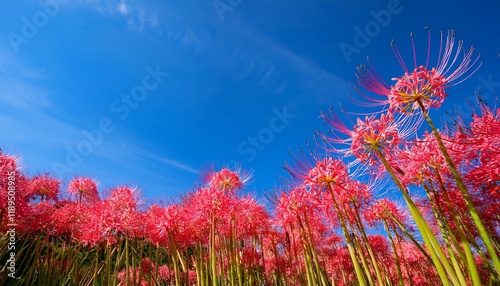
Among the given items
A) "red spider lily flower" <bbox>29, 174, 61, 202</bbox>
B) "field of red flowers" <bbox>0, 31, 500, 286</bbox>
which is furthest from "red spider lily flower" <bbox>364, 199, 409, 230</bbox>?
"red spider lily flower" <bbox>29, 174, 61, 202</bbox>

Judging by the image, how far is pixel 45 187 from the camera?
797cm

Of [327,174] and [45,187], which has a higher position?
[45,187]

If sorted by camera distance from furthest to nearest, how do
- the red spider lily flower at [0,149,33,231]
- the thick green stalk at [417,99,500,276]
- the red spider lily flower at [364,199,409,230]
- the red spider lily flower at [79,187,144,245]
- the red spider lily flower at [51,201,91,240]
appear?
1. the red spider lily flower at [51,201,91,240]
2. the red spider lily flower at [364,199,409,230]
3. the red spider lily flower at [79,187,144,245]
4. the red spider lily flower at [0,149,33,231]
5. the thick green stalk at [417,99,500,276]

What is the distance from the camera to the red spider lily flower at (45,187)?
7895mm

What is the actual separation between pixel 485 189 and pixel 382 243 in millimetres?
4108

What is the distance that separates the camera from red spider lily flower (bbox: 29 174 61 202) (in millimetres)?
7895

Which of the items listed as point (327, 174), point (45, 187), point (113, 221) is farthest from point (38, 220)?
point (327, 174)

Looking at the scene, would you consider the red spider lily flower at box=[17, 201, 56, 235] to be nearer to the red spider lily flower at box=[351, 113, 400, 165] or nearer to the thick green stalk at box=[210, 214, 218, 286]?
the thick green stalk at box=[210, 214, 218, 286]

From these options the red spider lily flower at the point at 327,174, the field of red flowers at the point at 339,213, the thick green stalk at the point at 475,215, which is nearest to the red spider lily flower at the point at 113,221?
the field of red flowers at the point at 339,213

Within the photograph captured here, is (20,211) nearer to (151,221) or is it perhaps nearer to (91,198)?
(151,221)

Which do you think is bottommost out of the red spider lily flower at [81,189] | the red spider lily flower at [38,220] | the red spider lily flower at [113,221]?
the red spider lily flower at [113,221]

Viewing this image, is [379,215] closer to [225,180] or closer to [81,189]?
[225,180]

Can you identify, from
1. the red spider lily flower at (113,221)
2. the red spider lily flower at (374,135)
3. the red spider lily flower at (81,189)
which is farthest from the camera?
the red spider lily flower at (81,189)

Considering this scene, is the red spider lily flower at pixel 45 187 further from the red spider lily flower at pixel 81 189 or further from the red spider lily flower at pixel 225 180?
the red spider lily flower at pixel 225 180
